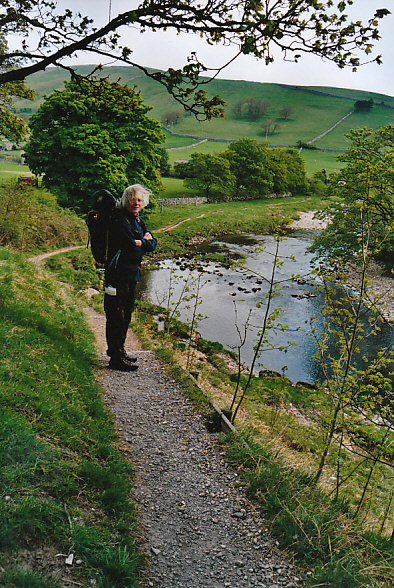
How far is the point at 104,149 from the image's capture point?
3094 cm

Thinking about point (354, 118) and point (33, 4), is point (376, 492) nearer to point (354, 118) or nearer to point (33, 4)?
point (33, 4)

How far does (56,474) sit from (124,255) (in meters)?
4.47

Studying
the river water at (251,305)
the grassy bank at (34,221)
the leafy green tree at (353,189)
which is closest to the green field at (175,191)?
the river water at (251,305)

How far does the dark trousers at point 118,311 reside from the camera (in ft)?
26.6

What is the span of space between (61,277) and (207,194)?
5146 centimetres

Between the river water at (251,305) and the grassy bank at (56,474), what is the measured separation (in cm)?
509

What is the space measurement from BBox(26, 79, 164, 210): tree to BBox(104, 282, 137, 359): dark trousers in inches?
925

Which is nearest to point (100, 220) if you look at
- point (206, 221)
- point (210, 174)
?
point (206, 221)

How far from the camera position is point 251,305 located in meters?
24.6

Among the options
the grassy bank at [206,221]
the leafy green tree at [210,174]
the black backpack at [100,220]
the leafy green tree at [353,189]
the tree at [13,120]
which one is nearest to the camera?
the black backpack at [100,220]

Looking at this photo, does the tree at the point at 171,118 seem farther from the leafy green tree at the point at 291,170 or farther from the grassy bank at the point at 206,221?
the grassy bank at the point at 206,221

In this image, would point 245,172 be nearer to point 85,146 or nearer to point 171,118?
point 85,146

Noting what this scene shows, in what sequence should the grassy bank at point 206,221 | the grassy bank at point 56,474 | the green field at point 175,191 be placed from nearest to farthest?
the grassy bank at point 56,474 < the grassy bank at point 206,221 < the green field at point 175,191

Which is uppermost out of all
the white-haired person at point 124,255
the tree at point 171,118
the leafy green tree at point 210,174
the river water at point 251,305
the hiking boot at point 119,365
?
the tree at point 171,118
